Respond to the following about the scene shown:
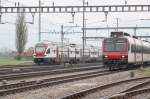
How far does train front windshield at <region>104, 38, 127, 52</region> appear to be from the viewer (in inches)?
1456

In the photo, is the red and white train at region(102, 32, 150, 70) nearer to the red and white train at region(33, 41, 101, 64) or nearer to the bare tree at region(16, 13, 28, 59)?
the red and white train at region(33, 41, 101, 64)

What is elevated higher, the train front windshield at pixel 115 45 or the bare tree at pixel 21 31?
the bare tree at pixel 21 31

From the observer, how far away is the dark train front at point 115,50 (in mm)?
36719

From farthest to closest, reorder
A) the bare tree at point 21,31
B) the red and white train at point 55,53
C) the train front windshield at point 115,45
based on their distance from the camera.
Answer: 1. the bare tree at point 21,31
2. the red and white train at point 55,53
3. the train front windshield at point 115,45

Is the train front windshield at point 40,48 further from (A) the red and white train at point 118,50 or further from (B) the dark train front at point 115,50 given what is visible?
(B) the dark train front at point 115,50

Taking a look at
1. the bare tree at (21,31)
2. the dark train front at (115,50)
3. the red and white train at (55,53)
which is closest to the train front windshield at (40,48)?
the red and white train at (55,53)

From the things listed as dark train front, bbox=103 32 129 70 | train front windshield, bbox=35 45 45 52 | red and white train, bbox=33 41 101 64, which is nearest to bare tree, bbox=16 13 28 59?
red and white train, bbox=33 41 101 64

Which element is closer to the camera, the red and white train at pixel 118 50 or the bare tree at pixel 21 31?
the red and white train at pixel 118 50

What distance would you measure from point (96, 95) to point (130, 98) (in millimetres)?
1803

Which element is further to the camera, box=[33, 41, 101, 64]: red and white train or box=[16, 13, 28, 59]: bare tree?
box=[16, 13, 28, 59]: bare tree

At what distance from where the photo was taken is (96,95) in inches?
664

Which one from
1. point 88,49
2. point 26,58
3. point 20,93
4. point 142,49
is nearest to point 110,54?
point 142,49

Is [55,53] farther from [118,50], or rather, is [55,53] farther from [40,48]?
[118,50]

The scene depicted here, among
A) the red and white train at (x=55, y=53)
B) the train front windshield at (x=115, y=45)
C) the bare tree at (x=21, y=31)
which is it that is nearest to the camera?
the train front windshield at (x=115, y=45)
